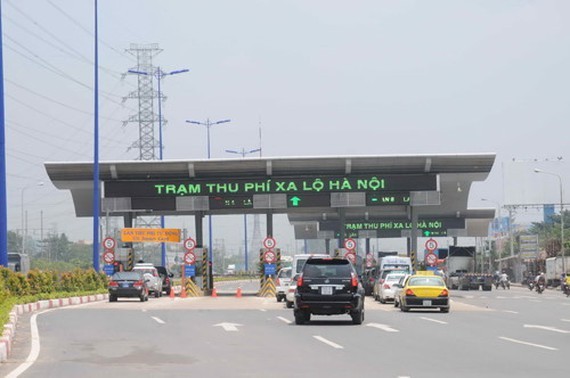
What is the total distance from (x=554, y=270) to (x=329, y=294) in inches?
2418

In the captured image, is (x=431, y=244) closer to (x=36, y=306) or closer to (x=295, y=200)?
(x=295, y=200)

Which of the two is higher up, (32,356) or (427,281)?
(427,281)

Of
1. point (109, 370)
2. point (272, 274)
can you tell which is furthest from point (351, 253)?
point (109, 370)

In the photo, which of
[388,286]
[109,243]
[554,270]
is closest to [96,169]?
[109,243]

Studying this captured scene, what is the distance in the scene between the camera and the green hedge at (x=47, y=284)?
37338 millimetres

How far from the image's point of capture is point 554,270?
84.6 m

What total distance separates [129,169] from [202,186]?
13.5 ft

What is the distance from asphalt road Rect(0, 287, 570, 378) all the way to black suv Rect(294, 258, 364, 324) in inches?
19.1

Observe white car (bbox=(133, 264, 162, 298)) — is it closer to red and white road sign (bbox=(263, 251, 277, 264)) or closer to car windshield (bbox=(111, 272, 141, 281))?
red and white road sign (bbox=(263, 251, 277, 264))

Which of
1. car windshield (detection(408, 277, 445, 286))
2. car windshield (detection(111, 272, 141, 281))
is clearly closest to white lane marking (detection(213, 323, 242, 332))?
car windshield (detection(408, 277, 445, 286))

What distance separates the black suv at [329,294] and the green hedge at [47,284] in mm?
7545

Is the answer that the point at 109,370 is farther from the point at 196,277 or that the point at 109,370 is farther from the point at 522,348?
the point at 196,277

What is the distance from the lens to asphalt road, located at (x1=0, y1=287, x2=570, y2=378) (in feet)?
49.3

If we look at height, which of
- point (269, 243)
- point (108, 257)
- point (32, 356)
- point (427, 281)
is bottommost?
point (32, 356)
